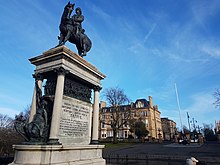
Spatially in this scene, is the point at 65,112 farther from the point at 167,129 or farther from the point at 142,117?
the point at 167,129

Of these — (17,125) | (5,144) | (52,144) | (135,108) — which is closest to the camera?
(52,144)

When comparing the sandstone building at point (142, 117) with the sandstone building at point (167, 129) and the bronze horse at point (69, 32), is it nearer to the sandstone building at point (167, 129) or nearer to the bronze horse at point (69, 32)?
the sandstone building at point (167, 129)

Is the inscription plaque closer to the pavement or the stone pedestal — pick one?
the stone pedestal

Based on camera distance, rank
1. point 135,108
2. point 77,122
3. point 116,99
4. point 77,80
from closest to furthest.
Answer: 1. point 77,122
2. point 77,80
3. point 116,99
4. point 135,108

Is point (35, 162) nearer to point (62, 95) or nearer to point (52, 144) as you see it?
point (52, 144)

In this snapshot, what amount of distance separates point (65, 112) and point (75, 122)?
2.86ft

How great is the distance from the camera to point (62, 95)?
811 centimetres

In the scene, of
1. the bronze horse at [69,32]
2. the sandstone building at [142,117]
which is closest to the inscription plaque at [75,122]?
the bronze horse at [69,32]

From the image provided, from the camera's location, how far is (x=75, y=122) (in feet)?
29.1

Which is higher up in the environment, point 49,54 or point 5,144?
point 49,54

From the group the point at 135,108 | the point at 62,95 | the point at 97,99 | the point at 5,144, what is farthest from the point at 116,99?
the point at 135,108

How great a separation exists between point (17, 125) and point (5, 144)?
49.8 ft

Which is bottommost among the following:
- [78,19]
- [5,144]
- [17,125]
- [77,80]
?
[5,144]

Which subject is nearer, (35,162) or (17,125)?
(35,162)
